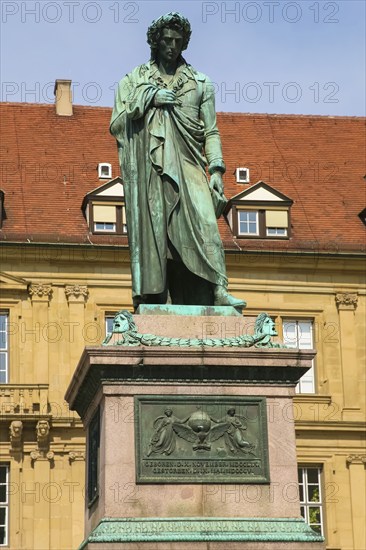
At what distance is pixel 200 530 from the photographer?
12000 mm

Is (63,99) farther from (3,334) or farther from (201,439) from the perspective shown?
(201,439)

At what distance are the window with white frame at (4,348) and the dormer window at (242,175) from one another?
6.92 meters

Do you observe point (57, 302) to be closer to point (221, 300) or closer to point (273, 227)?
point (273, 227)

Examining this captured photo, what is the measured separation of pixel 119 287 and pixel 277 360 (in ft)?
81.0

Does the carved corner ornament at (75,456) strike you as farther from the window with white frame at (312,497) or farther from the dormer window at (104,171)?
the dormer window at (104,171)

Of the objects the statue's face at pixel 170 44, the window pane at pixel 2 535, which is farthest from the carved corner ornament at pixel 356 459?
the statue's face at pixel 170 44

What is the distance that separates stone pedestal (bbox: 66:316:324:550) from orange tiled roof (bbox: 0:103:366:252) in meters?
24.4

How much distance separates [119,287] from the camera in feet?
122

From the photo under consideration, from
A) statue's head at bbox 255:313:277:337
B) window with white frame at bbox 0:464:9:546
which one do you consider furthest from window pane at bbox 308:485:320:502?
statue's head at bbox 255:313:277:337

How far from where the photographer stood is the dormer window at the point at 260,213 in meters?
37.8

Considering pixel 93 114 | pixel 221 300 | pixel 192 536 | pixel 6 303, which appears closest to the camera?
pixel 192 536

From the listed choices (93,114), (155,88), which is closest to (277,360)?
(155,88)

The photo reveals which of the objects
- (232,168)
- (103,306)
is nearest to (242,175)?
(232,168)

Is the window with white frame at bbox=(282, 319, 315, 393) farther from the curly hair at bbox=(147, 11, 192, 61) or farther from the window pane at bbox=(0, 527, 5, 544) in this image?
the curly hair at bbox=(147, 11, 192, 61)
